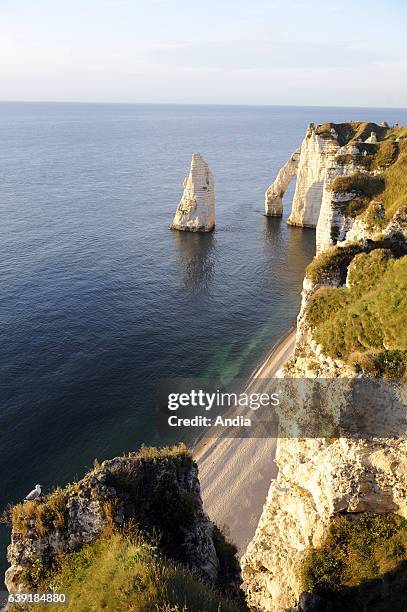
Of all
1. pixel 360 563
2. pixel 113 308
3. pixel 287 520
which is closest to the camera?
pixel 360 563

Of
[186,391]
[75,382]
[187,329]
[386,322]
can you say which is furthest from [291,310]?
[386,322]

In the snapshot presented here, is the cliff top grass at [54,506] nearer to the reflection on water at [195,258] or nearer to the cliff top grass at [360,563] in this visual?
the cliff top grass at [360,563]

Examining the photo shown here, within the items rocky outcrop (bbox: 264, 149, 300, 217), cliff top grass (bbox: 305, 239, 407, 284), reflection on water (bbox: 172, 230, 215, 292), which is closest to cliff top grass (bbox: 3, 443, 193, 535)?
cliff top grass (bbox: 305, 239, 407, 284)

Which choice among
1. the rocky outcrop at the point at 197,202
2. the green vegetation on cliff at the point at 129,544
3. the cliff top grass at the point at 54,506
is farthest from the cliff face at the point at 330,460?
the rocky outcrop at the point at 197,202

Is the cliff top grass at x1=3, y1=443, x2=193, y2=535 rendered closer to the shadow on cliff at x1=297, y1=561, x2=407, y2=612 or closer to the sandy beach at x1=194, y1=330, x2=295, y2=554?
the shadow on cliff at x1=297, y1=561, x2=407, y2=612

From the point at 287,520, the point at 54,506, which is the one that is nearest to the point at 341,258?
the point at 287,520

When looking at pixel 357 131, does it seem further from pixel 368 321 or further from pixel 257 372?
pixel 368 321

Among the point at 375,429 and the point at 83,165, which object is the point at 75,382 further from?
the point at 83,165
